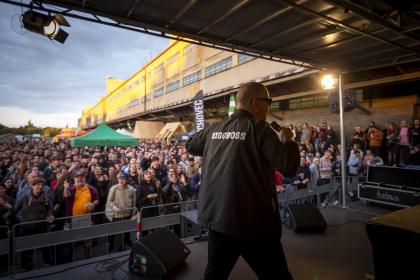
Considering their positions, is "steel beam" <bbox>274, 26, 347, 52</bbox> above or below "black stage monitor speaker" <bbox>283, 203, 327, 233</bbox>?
above

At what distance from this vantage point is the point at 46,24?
360 cm

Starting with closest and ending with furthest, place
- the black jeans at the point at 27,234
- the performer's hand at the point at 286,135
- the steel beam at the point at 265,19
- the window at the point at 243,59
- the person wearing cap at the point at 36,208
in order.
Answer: the performer's hand at the point at 286,135 < the steel beam at the point at 265,19 < the black jeans at the point at 27,234 < the person wearing cap at the point at 36,208 < the window at the point at 243,59

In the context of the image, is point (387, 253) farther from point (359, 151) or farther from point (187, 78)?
point (187, 78)

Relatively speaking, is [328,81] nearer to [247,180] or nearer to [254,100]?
[254,100]

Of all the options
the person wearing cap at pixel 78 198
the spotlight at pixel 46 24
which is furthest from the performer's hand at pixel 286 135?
the person wearing cap at pixel 78 198

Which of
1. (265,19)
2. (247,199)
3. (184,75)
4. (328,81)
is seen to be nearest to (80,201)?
(247,199)

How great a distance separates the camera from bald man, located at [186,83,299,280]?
181 centimetres

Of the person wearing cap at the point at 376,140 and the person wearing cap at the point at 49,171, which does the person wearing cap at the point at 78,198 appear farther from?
the person wearing cap at the point at 376,140

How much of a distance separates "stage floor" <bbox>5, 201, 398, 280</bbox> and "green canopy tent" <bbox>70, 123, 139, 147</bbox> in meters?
12.1

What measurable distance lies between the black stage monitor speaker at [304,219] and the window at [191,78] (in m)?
20.4

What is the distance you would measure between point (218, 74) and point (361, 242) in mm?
18151

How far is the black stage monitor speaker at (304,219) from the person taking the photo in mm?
4328

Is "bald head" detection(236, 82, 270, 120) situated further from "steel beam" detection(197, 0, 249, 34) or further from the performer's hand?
"steel beam" detection(197, 0, 249, 34)

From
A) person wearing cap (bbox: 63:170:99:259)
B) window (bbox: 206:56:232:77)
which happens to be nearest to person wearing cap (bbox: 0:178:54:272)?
person wearing cap (bbox: 63:170:99:259)
